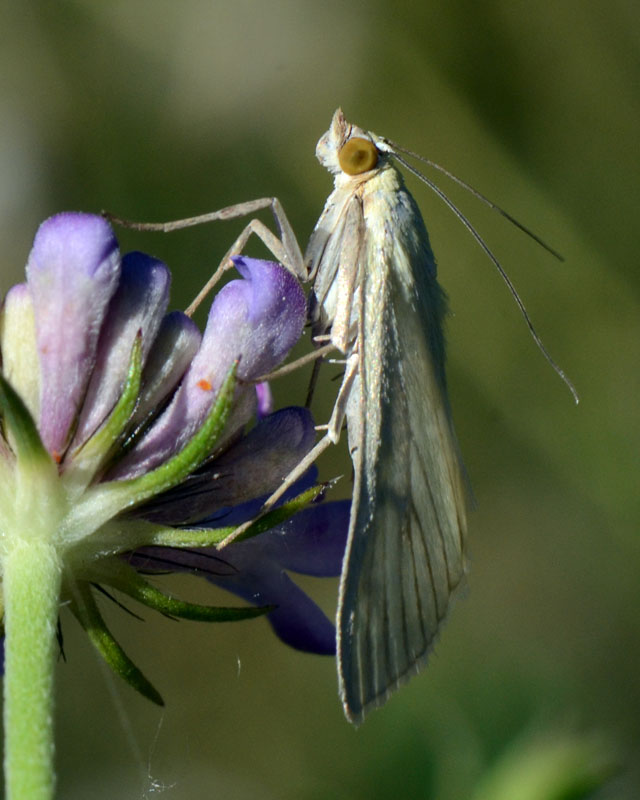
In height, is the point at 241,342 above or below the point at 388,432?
above

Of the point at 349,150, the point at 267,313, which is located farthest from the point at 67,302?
the point at 349,150

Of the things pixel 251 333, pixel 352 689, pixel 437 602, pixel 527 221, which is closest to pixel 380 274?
pixel 251 333

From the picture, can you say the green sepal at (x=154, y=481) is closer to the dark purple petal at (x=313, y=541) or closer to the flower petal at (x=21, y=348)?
the flower petal at (x=21, y=348)

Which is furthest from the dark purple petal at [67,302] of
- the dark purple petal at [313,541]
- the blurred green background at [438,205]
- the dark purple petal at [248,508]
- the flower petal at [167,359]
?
the blurred green background at [438,205]

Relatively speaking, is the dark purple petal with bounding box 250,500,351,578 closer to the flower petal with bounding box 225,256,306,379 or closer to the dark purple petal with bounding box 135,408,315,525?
the dark purple petal with bounding box 135,408,315,525

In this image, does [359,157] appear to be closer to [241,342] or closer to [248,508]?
[241,342]

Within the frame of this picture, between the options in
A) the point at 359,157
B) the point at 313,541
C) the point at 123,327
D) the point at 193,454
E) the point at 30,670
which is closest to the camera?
the point at 30,670
